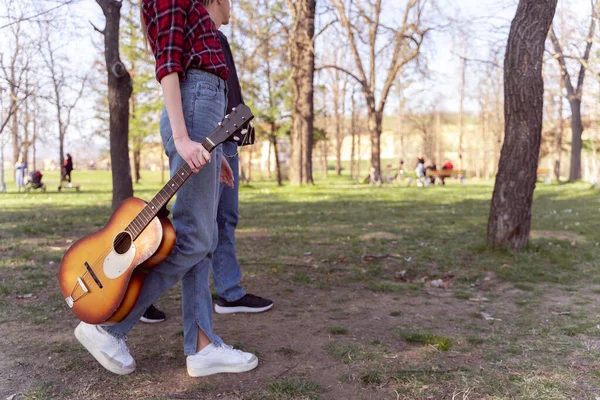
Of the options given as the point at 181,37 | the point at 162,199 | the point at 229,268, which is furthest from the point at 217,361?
the point at 181,37

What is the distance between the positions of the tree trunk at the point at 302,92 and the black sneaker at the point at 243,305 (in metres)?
15.3

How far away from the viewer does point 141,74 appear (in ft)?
94.5

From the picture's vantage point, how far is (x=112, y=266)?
2416mm

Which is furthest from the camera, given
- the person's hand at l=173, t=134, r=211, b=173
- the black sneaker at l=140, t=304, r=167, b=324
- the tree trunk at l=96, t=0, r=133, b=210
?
the tree trunk at l=96, t=0, r=133, b=210

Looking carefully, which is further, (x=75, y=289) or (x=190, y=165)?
(x=75, y=289)

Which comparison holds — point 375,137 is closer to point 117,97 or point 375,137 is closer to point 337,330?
point 117,97

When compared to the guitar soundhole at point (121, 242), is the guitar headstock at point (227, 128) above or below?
above

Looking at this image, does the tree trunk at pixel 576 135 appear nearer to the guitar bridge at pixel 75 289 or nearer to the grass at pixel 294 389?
the grass at pixel 294 389

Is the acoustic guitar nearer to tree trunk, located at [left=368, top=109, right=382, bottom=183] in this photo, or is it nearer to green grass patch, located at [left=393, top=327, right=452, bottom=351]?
green grass patch, located at [left=393, top=327, right=452, bottom=351]

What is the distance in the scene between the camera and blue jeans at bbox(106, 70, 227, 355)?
2375 millimetres

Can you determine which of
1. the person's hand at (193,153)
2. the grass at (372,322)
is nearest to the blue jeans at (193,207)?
the person's hand at (193,153)

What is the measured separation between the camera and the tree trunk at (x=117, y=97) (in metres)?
7.80

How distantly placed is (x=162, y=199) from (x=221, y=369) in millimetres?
909

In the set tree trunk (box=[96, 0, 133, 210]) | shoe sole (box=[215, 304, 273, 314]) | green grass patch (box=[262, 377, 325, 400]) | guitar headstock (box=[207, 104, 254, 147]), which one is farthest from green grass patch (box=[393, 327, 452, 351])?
tree trunk (box=[96, 0, 133, 210])
